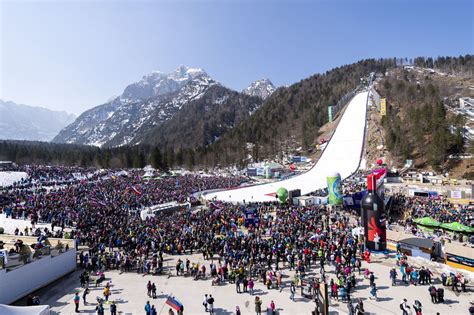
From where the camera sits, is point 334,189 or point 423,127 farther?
point 423,127

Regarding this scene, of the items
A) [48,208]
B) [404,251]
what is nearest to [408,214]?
[404,251]

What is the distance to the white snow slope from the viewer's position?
1792 inches

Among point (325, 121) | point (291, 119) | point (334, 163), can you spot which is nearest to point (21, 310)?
point (334, 163)

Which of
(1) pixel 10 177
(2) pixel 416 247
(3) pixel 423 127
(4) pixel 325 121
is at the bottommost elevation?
(2) pixel 416 247

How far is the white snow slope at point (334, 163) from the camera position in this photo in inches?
1792

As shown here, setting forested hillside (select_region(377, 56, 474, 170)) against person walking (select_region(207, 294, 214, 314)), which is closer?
person walking (select_region(207, 294, 214, 314))

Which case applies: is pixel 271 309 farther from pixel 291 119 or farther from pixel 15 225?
pixel 291 119

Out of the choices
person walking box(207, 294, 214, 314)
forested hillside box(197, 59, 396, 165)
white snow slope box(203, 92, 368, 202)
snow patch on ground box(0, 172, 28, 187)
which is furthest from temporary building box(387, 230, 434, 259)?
forested hillside box(197, 59, 396, 165)

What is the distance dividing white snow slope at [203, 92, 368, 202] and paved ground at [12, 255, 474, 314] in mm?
26149

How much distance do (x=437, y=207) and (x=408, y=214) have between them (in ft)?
10.2

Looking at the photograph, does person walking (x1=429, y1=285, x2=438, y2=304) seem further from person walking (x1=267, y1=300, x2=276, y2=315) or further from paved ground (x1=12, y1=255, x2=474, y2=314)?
person walking (x1=267, y1=300, x2=276, y2=315)

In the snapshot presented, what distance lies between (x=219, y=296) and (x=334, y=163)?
56.1 metres

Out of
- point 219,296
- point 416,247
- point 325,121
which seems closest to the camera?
point 219,296

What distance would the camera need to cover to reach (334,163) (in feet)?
218
